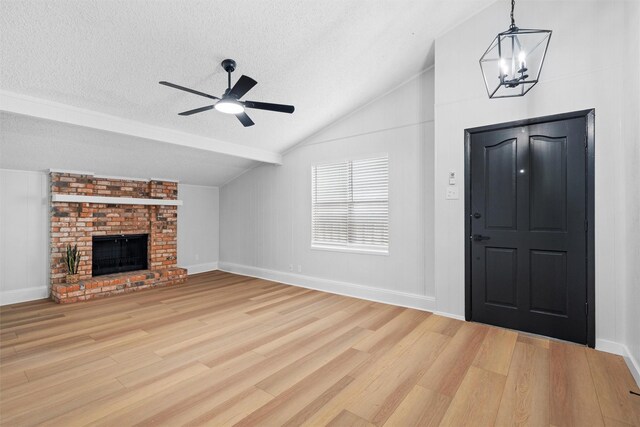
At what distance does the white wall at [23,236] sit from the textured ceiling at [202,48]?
82cm

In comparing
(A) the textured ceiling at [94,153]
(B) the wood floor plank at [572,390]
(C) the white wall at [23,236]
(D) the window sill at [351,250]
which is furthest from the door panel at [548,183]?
(C) the white wall at [23,236]

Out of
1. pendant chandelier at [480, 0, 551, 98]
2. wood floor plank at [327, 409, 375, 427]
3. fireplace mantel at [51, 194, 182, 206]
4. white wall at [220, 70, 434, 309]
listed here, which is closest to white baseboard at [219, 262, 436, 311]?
white wall at [220, 70, 434, 309]


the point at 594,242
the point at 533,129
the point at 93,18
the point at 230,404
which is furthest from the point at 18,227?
the point at 594,242

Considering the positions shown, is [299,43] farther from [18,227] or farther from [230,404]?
[18,227]

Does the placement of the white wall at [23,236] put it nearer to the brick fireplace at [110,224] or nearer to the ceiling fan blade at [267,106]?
the brick fireplace at [110,224]

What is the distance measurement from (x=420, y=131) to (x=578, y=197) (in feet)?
6.41

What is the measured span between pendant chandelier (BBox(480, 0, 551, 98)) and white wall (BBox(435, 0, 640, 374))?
106mm

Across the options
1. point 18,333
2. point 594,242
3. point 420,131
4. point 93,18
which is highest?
point 93,18

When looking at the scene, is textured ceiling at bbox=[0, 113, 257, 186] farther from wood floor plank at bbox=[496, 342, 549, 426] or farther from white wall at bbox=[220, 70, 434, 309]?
wood floor plank at bbox=[496, 342, 549, 426]

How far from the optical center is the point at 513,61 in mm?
2107

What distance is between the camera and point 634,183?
249 cm

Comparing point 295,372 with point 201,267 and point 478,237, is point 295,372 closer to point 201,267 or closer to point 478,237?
point 478,237

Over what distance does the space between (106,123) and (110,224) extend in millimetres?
2371

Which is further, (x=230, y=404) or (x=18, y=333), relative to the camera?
(x=18, y=333)
